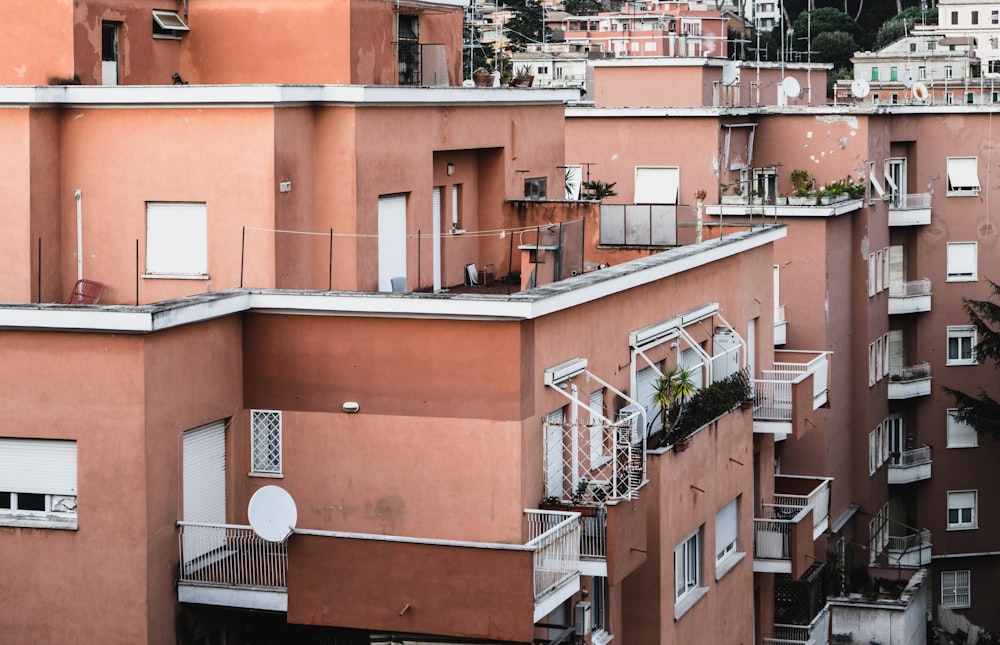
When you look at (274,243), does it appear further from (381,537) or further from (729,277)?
(729,277)

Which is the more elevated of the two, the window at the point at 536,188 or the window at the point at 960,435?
the window at the point at 536,188

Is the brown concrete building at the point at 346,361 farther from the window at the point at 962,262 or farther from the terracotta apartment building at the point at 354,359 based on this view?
the window at the point at 962,262

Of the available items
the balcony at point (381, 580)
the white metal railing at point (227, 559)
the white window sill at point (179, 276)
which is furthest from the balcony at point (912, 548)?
the white metal railing at point (227, 559)

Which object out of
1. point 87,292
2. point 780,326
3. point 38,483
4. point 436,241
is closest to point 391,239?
point 436,241

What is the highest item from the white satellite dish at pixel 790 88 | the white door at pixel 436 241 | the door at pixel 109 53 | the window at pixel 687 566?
the white satellite dish at pixel 790 88

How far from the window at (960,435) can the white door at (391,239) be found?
108 ft

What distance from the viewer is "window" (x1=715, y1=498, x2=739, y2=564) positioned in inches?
1147

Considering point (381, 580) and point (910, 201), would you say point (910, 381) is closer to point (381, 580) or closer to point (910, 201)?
point (910, 201)

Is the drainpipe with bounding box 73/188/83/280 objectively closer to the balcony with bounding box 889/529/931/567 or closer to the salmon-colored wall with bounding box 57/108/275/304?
the salmon-colored wall with bounding box 57/108/275/304

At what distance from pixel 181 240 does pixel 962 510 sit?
38317 mm

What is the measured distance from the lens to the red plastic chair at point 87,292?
26.8 metres

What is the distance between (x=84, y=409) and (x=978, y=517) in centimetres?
4370

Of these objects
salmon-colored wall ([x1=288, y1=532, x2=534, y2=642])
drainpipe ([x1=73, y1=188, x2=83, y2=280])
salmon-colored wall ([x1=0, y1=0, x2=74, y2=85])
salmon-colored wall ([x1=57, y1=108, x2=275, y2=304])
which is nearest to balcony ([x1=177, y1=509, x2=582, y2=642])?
salmon-colored wall ([x1=288, y1=532, x2=534, y2=642])

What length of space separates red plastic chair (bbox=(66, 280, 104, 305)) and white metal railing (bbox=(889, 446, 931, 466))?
113 ft
